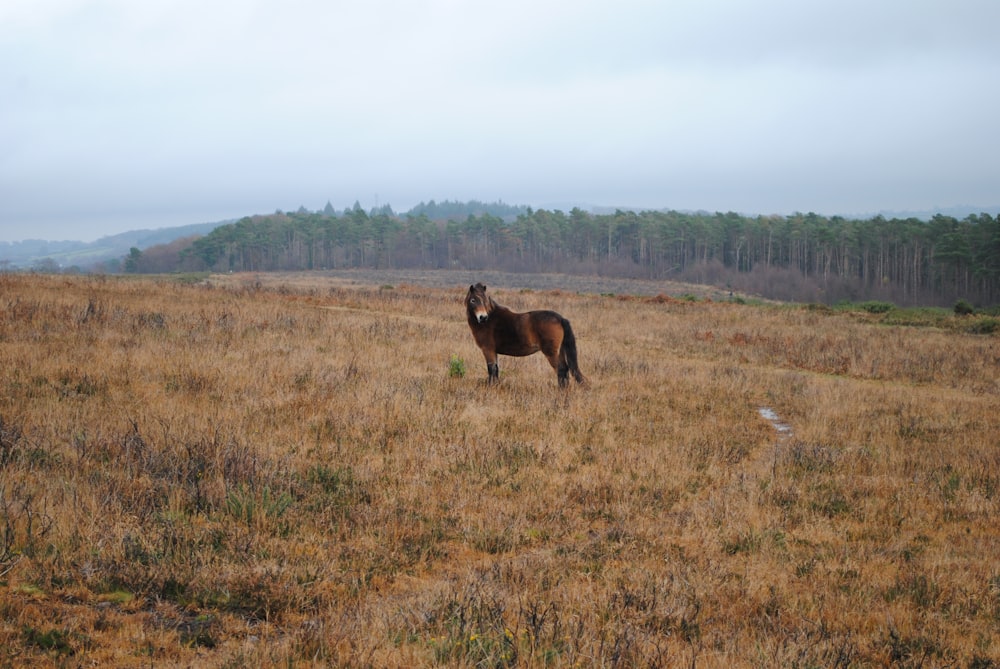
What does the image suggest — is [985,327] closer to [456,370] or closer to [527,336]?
[527,336]

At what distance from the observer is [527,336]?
12.6m

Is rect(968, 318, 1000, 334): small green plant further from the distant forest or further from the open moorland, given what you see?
the distant forest

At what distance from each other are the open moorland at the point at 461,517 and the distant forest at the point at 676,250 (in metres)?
67.2

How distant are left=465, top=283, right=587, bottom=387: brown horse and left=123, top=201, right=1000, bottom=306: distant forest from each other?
2614 inches

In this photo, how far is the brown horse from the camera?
12492mm

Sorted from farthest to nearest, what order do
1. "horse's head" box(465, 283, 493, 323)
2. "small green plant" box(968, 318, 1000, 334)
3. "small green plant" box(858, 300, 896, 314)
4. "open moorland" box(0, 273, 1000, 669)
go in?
"small green plant" box(858, 300, 896, 314) < "small green plant" box(968, 318, 1000, 334) < "horse's head" box(465, 283, 493, 323) < "open moorland" box(0, 273, 1000, 669)

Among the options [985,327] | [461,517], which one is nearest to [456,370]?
[461,517]

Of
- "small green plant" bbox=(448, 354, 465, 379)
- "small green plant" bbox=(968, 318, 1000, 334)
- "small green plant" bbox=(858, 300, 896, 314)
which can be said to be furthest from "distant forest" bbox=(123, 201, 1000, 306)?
"small green plant" bbox=(448, 354, 465, 379)

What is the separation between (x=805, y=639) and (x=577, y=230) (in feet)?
374

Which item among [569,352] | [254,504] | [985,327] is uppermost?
[569,352]

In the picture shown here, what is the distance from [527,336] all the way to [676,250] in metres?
101

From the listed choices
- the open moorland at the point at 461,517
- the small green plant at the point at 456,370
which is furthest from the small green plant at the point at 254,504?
the small green plant at the point at 456,370

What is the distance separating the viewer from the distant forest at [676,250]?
73750mm

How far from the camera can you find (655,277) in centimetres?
10069
